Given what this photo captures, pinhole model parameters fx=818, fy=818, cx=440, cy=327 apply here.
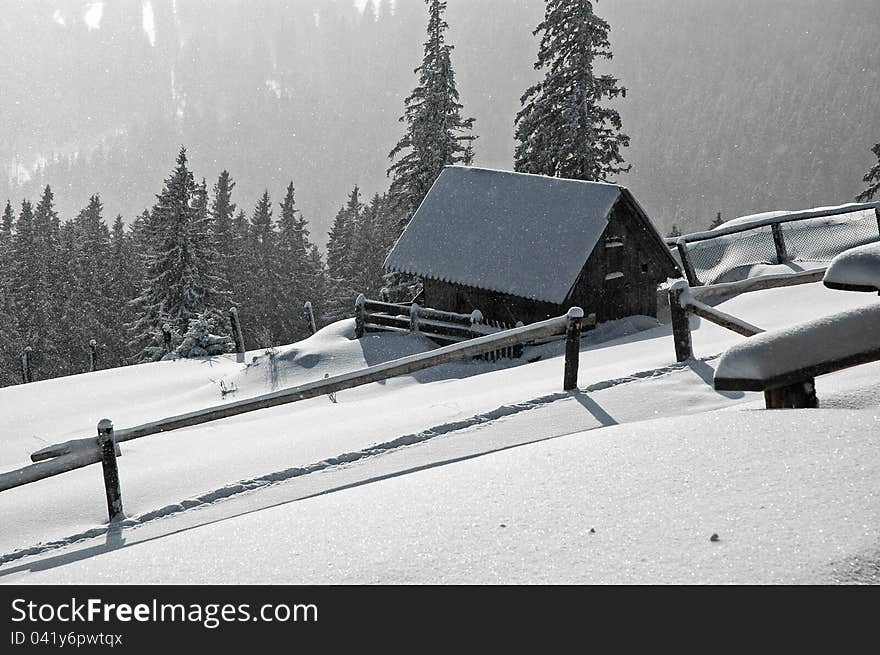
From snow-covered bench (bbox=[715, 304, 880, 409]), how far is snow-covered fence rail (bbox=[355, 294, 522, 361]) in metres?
15.0

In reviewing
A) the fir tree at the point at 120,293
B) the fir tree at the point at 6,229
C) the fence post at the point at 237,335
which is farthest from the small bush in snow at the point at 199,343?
the fir tree at the point at 6,229

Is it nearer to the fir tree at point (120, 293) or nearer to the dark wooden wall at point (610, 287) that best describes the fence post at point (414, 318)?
the dark wooden wall at point (610, 287)

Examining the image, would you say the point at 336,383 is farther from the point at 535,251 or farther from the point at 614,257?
the point at 614,257

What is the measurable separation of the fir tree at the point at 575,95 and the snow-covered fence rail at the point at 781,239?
8.96m

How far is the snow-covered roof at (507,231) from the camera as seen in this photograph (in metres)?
20.6

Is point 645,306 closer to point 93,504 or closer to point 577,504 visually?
point 93,504

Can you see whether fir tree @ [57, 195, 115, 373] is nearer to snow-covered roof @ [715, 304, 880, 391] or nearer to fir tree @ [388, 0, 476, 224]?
fir tree @ [388, 0, 476, 224]

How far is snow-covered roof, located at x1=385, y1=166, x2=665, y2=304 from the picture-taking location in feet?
67.5

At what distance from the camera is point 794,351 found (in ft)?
14.1

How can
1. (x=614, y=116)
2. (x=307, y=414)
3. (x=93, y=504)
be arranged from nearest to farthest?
(x=93, y=504), (x=307, y=414), (x=614, y=116)

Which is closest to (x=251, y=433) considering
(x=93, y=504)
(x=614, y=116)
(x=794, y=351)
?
(x=93, y=504)

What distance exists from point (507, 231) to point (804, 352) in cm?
1806

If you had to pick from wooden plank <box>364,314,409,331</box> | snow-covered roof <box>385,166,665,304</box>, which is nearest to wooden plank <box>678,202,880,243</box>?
snow-covered roof <box>385,166,665,304</box>

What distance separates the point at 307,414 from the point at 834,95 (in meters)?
213
